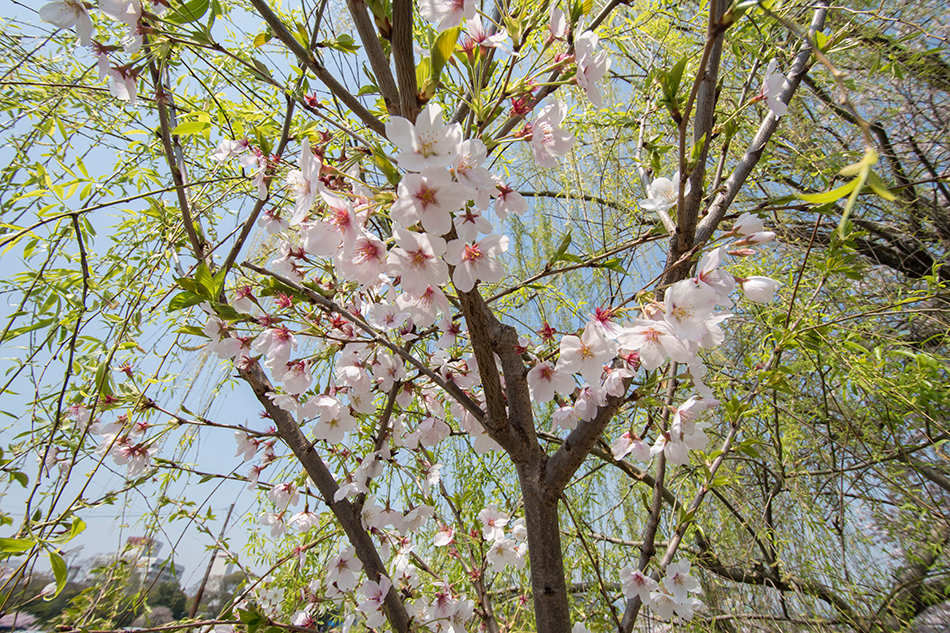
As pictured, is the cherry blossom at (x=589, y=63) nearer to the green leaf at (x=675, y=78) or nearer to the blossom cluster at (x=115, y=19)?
the green leaf at (x=675, y=78)

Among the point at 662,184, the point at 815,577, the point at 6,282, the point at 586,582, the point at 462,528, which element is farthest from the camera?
the point at 586,582

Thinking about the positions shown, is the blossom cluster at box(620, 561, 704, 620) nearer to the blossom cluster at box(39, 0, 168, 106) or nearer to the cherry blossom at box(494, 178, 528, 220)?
the cherry blossom at box(494, 178, 528, 220)

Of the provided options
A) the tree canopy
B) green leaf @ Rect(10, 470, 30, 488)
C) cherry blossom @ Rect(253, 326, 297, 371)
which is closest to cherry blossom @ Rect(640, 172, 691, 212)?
the tree canopy

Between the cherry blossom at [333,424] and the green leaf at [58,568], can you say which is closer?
the green leaf at [58,568]

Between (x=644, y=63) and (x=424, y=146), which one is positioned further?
(x=644, y=63)

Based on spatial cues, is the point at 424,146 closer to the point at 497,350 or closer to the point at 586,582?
the point at 497,350

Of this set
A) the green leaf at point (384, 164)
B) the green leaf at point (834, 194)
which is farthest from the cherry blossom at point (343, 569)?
the green leaf at point (834, 194)

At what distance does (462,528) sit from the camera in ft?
4.29

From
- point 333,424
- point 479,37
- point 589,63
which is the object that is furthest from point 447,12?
point 333,424

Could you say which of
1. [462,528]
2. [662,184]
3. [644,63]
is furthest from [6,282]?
[644,63]

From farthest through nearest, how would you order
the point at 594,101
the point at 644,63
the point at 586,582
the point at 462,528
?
the point at 644,63 → the point at 586,582 → the point at 462,528 → the point at 594,101

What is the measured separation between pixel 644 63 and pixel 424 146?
165cm

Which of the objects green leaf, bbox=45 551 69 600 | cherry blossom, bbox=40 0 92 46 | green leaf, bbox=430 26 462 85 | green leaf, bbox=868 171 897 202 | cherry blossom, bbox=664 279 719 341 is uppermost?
cherry blossom, bbox=40 0 92 46

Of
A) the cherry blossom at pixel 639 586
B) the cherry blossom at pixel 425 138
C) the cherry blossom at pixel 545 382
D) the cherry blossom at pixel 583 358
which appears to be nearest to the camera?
the cherry blossom at pixel 425 138
